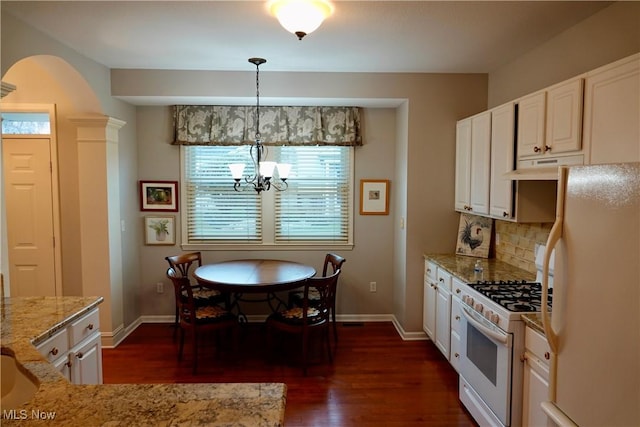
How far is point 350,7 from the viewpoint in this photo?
239cm

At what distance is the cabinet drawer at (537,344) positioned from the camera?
6.33ft

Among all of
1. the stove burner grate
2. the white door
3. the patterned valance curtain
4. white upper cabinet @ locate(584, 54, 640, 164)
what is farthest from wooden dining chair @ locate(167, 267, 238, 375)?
white upper cabinet @ locate(584, 54, 640, 164)

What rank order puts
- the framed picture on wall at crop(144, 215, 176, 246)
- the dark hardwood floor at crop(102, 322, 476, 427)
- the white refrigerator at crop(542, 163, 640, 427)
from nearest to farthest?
the white refrigerator at crop(542, 163, 640, 427)
the dark hardwood floor at crop(102, 322, 476, 427)
the framed picture on wall at crop(144, 215, 176, 246)

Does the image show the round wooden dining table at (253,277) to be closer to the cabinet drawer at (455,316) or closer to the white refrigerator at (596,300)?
the cabinet drawer at (455,316)

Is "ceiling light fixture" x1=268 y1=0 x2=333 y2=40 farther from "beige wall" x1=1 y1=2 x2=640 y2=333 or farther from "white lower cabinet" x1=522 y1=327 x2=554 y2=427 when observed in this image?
"white lower cabinet" x1=522 y1=327 x2=554 y2=427

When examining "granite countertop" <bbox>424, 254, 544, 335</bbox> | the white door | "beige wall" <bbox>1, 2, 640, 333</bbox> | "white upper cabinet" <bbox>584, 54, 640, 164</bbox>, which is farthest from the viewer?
the white door

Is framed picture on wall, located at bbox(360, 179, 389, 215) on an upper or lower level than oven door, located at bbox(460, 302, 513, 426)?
upper

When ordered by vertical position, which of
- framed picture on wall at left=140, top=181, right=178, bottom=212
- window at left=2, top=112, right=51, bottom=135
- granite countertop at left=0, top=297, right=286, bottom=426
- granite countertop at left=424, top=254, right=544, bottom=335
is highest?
window at left=2, top=112, right=51, bottom=135

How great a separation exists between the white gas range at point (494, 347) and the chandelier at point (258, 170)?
1.83m

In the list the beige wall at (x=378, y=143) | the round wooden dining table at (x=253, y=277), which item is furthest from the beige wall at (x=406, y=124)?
the round wooden dining table at (x=253, y=277)

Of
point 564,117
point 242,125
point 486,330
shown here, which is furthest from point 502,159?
point 242,125

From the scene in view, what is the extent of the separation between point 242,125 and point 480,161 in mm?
2441

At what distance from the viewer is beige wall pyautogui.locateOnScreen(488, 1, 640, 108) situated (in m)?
2.24

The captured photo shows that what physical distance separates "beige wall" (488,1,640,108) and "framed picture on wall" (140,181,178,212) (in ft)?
11.4
